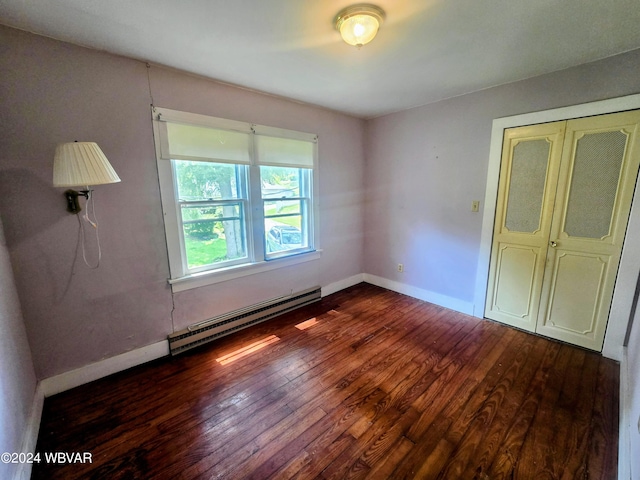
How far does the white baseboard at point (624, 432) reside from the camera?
1.27 metres

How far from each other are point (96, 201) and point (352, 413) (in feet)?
7.65

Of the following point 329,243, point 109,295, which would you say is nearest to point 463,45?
A: point 329,243

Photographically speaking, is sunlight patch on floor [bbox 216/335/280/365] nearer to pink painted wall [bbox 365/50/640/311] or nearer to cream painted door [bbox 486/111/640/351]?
pink painted wall [bbox 365/50/640/311]

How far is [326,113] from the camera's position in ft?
10.6

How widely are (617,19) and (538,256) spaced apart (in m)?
1.77

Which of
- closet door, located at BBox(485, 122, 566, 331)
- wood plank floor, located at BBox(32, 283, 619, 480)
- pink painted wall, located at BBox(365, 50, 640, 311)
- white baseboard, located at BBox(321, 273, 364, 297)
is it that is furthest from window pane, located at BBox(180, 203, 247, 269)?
closet door, located at BBox(485, 122, 566, 331)

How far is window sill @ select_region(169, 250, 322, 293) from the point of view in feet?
7.63

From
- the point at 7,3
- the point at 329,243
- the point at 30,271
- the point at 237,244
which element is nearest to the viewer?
the point at 7,3

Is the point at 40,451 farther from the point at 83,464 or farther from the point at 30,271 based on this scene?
the point at 30,271

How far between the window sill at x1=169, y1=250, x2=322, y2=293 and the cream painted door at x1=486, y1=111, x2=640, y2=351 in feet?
7.21

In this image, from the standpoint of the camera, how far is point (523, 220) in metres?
2.52

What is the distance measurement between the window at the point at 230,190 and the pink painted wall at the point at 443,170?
109 centimetres

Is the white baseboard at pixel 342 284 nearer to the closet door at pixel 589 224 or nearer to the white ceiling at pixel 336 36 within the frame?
the closet door at pixel 589 224

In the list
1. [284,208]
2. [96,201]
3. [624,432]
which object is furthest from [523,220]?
[96,201]
